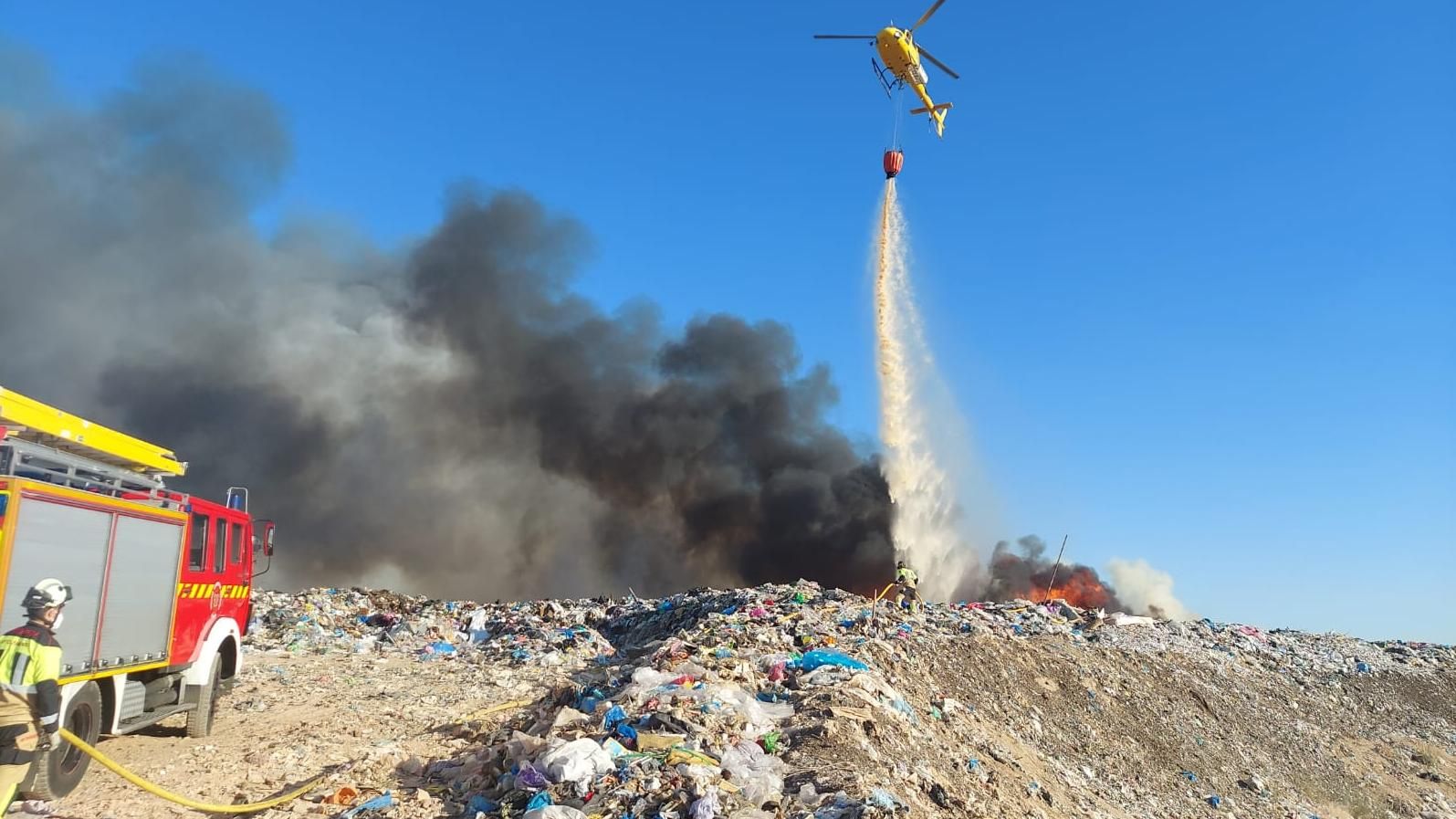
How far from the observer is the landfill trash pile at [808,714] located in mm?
7000

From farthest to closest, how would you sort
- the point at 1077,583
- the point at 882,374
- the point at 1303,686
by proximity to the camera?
the point at 1077,583 < the point at 882,374 < the point at 1303,686

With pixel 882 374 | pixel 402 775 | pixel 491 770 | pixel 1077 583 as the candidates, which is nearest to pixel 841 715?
pixel 491 770

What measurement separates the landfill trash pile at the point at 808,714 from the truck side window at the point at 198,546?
6.01 ft

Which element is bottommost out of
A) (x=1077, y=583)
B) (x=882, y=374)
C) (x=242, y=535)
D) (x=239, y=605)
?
(x=239, y=605)

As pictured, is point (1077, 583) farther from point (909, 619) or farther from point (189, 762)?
point (189, 762)

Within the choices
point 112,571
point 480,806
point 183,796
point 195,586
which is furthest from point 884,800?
point 195,586

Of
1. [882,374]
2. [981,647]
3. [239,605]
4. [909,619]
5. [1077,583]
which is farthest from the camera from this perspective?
[1077,583]

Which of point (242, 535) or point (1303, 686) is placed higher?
point (242, 535)

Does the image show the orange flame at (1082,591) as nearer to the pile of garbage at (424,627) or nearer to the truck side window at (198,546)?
the pile of garbage at (424,627)

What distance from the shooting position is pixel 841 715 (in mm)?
8258

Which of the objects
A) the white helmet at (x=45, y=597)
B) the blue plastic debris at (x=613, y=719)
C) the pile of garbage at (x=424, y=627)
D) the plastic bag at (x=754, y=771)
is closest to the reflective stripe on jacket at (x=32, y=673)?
the white helmet at (x=45, y=597)

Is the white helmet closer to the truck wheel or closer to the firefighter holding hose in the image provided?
the truck wheel

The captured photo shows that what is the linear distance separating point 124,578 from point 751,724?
548 cm

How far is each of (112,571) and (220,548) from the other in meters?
2.51
